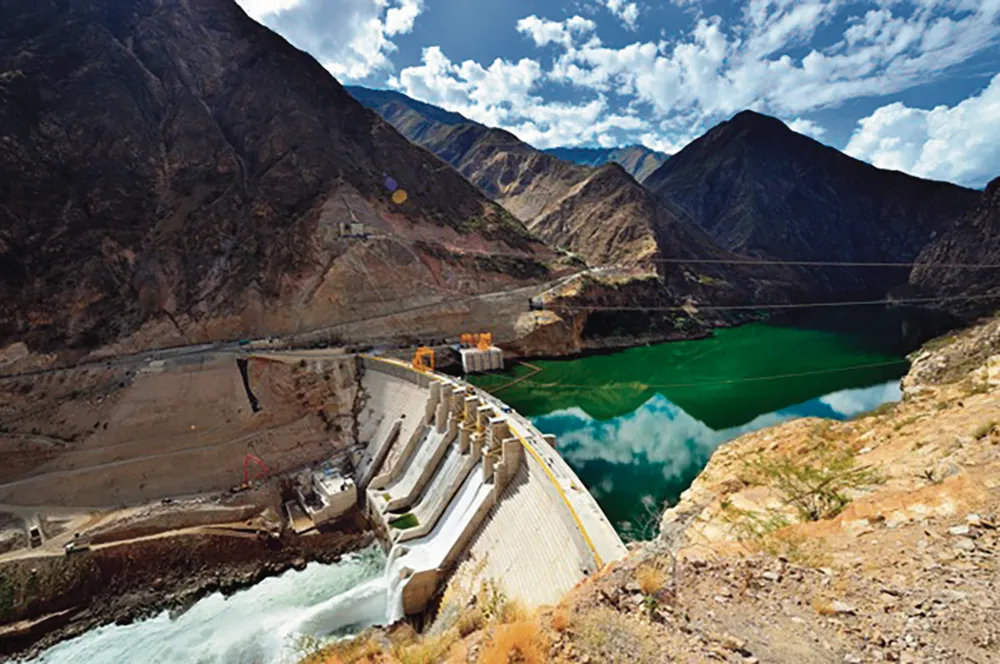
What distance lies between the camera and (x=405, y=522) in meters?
18.7

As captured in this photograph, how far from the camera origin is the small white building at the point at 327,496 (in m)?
21.2

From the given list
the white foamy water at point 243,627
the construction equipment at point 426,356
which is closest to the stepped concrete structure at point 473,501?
the white foamy water at point 243,627

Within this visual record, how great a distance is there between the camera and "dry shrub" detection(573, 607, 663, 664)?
440cm

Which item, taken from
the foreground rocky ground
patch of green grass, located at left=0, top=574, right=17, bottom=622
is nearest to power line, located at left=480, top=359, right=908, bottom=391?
patch of green grass, located at left=0, top=574, right=17, bottom=622

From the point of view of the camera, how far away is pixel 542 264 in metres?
53.6

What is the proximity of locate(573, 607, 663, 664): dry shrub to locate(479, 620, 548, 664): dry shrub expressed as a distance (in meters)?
0.38

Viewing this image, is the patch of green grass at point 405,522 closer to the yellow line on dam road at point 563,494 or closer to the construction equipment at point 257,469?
the yellow line on dam road at point 563,494

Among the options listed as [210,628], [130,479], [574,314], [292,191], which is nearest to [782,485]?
[210,628]

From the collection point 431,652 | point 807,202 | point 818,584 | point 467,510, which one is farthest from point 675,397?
point 807,202

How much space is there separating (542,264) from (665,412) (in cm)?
2642

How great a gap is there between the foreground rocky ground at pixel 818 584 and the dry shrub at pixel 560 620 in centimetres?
1

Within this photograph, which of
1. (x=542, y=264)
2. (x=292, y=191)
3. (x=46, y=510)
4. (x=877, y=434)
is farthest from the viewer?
(x=542, y=264)

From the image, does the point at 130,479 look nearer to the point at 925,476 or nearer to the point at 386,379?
the point at 386,379

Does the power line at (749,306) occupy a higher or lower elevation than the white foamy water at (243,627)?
higher
